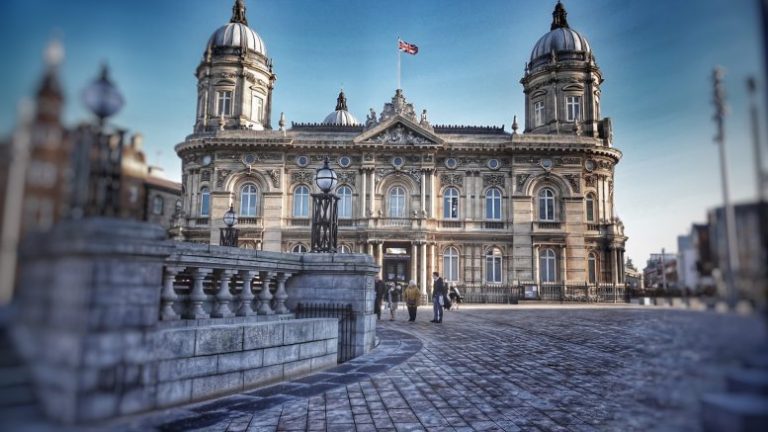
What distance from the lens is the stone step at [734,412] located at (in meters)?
1.03

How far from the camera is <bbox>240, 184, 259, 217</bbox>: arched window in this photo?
35.0 meters

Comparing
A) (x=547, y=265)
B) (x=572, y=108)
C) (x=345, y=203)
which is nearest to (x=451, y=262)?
(x=547, y=265)

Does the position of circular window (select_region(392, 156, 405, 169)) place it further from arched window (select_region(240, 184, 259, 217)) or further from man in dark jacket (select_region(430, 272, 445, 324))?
man in dark jacket (select_region(430, 272, 445, 324))

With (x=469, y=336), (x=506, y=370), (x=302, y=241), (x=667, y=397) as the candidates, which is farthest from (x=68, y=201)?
(x=302, y=241)

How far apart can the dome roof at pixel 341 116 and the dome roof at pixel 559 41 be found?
24.2 m

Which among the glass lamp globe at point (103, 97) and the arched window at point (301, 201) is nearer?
the glass lamp globe at point (103, 97)

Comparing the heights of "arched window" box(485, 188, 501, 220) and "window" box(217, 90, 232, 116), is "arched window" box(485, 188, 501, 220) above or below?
below

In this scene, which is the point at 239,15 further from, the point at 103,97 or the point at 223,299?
the point at 103,97

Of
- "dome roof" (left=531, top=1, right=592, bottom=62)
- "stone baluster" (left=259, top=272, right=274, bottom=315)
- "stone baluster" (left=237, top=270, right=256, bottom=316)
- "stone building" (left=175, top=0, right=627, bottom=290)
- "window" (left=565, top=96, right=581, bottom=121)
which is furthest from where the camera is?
"dome roof" (left=531, top=1, right=592, bottom=62)

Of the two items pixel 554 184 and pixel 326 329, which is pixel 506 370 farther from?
pixel 554 184

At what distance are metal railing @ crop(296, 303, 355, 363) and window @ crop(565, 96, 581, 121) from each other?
33699mm

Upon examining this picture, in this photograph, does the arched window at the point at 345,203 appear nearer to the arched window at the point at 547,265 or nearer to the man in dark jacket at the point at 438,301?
the arched window at the point at 547,265

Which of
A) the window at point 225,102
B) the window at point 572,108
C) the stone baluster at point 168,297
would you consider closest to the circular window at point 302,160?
the window at point 225,102

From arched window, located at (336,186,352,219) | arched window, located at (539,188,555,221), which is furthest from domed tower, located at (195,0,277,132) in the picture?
arched window, located at (539,188,555,221)
